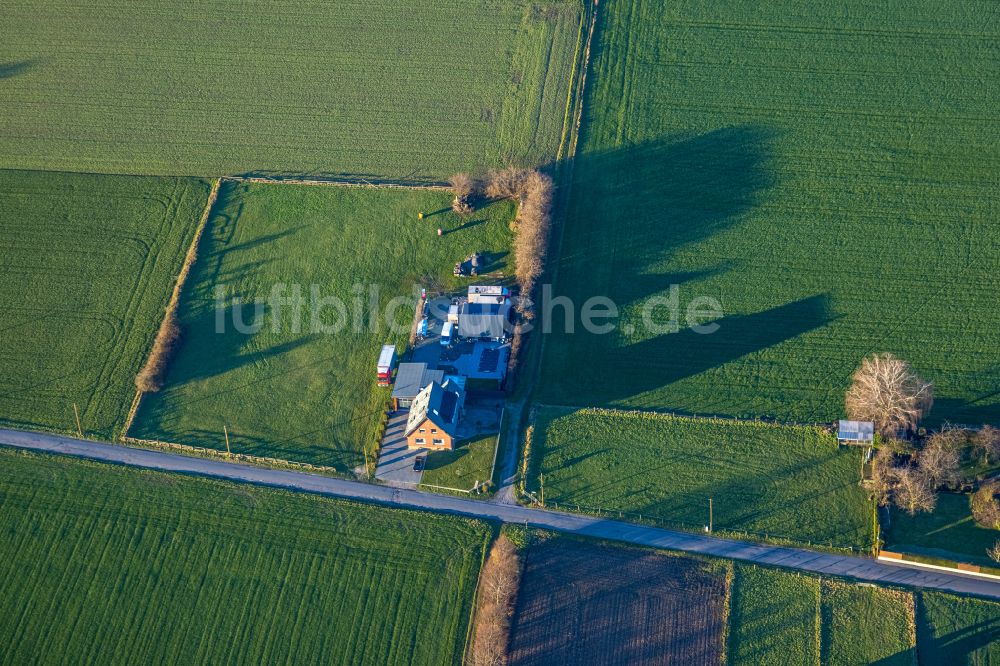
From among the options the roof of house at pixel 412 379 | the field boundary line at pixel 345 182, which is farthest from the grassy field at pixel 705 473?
the field boundary line at pixel 345 182

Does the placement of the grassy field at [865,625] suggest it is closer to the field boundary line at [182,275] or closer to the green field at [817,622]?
the green field at [817,622]

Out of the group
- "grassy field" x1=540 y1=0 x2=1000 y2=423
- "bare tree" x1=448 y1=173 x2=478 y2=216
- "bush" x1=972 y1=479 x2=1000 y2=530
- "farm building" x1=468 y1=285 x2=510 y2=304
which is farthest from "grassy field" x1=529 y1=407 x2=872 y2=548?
"bare tree" x1=448 y1=173 x2=478 y2=216

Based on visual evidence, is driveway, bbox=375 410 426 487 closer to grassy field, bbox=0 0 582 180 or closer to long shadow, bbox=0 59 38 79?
grassy field, bbox=0 0 582 180

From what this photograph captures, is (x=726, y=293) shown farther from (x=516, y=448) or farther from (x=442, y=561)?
(x=442, y=561)

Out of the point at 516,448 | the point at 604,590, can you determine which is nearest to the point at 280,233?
the point at 516,448

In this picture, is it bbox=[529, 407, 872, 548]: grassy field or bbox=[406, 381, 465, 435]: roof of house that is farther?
bbox=[406, 381, 465, 435]: roof of house

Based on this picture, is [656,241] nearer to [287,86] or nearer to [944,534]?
[944,534]
